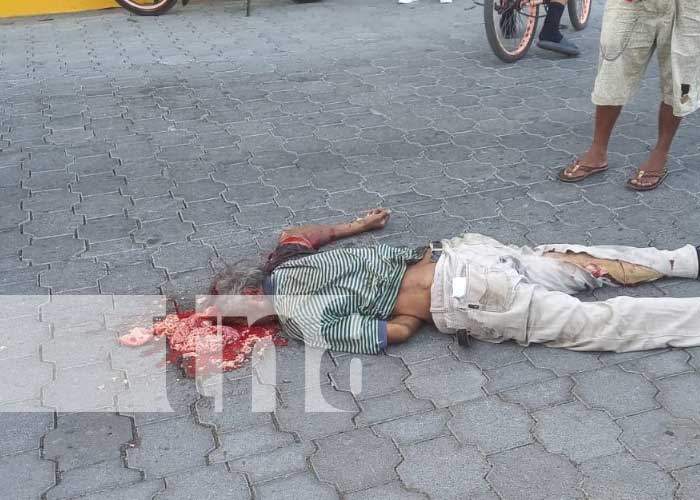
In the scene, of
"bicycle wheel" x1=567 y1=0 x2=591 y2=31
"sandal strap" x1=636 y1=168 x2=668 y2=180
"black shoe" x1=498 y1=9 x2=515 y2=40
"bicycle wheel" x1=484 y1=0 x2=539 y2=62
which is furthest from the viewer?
"bicycle wheel" x1=567 y1=0 x2=591 y2=31

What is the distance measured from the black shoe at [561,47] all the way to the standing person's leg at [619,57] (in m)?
2.39

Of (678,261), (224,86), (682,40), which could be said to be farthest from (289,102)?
(678,261)

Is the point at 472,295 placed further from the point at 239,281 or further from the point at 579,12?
the point at 579,12

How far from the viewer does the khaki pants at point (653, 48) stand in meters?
4.23

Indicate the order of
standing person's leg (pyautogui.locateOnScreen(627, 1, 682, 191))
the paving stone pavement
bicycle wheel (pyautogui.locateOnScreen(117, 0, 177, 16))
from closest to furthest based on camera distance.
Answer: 1. the paving stone pavement
2. standing person's leg (pyautogui.locateOnScreen(627, 1, 682, 191))
3. bicycle wheel (pyautogui.locateOnScreen(117, 0, 177, 16))

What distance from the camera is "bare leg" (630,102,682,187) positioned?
4.48m

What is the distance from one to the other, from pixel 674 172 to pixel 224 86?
10.9ft

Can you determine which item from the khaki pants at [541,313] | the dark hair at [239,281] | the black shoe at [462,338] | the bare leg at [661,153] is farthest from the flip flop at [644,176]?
the dark hair at [239,281]

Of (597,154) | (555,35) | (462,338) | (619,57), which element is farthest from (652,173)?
(555,35)

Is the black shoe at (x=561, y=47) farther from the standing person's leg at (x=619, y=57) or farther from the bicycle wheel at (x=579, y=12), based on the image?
the standing person's leg at (x=619, y=57)

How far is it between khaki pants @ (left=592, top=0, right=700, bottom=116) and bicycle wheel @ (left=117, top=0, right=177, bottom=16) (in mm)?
5518

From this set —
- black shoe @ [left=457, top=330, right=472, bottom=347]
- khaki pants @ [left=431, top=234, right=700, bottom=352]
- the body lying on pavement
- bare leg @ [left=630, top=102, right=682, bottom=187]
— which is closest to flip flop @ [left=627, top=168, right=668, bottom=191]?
bare leg @ [left=630, top=102, right=682, bottom=187]

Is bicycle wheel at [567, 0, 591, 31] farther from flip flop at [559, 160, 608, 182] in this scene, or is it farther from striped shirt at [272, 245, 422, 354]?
striped shirt at [272, 245, 422, 354]

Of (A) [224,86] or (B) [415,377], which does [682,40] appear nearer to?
(B) [415,377]
